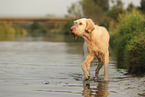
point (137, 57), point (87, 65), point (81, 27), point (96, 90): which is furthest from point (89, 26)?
point (137, 57)

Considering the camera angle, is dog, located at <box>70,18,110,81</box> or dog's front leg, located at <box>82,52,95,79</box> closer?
dog, located at <box>70,18,110,81</box>

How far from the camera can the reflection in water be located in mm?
6096

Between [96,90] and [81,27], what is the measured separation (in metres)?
1.64

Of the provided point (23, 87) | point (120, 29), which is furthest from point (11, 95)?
point (120, 29)

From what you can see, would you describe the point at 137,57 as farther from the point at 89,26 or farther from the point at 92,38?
the point at 89,26

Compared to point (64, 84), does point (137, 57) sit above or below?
above

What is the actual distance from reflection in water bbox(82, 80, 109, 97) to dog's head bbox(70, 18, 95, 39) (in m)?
1.22

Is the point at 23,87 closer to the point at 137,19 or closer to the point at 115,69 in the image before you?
the point at 115,69

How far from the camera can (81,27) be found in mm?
7402

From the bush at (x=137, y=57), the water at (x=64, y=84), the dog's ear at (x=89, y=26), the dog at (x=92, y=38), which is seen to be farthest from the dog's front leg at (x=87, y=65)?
the bush at (x=137, y=57)

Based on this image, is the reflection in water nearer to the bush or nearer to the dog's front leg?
the dog's front leg

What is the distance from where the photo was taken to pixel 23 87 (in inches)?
269

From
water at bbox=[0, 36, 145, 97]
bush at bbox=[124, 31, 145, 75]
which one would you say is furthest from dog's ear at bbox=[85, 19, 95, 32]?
bush at bbox=[124, 31, 145, 75]

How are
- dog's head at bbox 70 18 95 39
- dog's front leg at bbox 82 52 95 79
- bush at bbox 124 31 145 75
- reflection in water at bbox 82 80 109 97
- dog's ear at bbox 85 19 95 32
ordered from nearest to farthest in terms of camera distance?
reflection in water at bbox 82 80 109 97
dog's head at bbox 70 18 95 39
dog's ear at bbox 85 19 95 32
dog's front leg at bbox 82 52 95 79
bush at bbox 124 31 145 75
